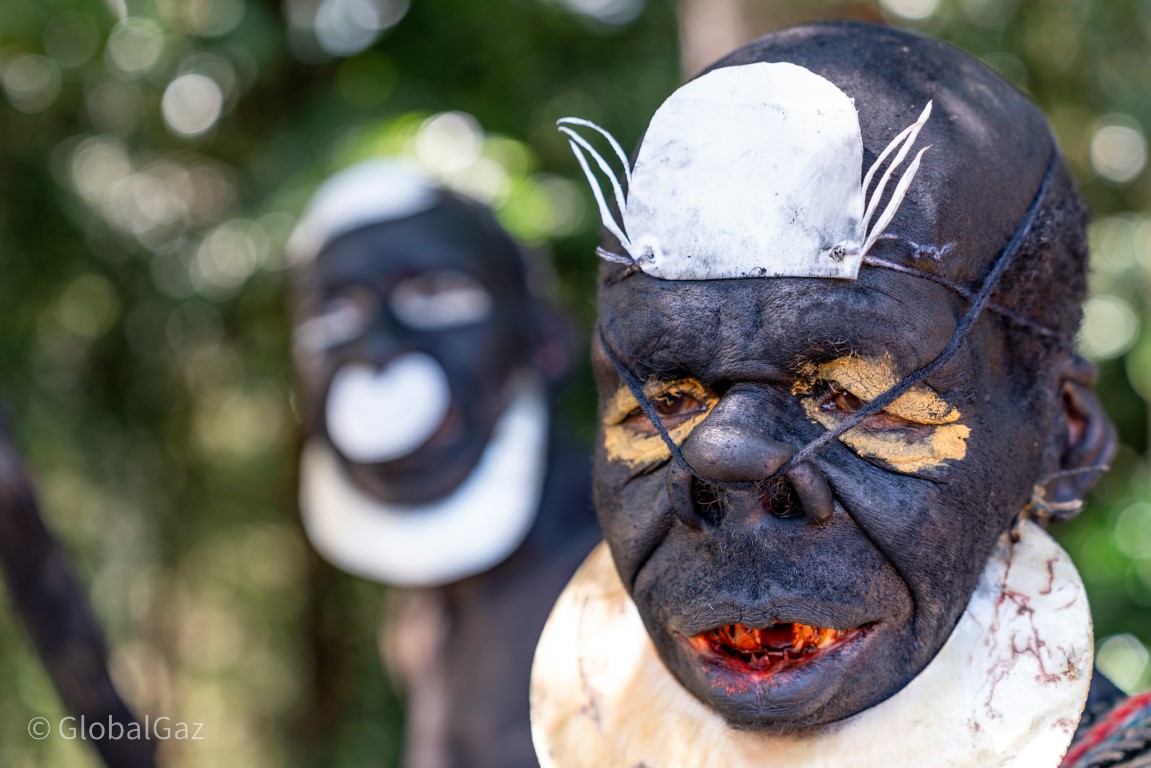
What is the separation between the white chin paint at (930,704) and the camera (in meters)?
1.56

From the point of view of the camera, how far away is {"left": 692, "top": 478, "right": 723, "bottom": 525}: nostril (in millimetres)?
1584

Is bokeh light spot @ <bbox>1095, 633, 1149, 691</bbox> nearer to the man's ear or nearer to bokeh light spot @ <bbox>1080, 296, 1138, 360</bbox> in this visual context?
bokeh light spot @ <bbox>1080, 296, 1138, 360</bbox>

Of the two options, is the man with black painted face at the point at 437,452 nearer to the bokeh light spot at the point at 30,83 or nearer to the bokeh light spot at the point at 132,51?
the bokeh light spot at the point at 132,51

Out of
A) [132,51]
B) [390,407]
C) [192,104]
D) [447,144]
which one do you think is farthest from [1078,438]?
[192,104]

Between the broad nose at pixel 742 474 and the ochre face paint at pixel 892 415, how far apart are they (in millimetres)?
69

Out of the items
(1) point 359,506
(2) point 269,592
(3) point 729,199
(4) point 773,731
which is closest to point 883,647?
(4) point 773,731

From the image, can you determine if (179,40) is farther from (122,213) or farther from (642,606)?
(642,606)

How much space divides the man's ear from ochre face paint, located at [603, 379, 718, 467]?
547mm

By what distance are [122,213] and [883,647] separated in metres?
4.19

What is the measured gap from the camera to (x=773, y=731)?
5.30 ft

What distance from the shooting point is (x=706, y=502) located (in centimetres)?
160

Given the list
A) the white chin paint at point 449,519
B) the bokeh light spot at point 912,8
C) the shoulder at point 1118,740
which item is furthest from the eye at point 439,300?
the shoulder at point 1118,740

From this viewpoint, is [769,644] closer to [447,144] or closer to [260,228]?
[447,144]

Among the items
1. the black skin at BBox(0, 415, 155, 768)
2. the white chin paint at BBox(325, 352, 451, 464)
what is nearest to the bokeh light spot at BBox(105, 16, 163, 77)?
the white chin paint at BBox(325, 352, 451, 464)
